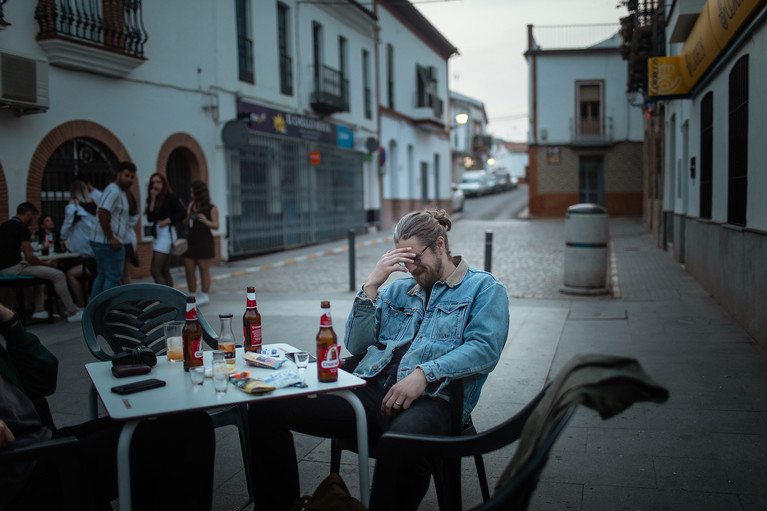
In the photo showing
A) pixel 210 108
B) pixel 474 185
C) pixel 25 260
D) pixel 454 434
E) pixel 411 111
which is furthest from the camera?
pixel 474 185

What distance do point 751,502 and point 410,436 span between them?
1.94m

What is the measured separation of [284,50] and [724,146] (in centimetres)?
1292

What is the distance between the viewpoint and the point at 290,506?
284 centimetres

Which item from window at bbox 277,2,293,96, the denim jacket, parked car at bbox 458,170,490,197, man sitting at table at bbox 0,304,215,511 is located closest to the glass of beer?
man sitting at table at bbox 0,304,215,511

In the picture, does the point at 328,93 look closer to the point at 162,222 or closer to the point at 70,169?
the point at 70,169

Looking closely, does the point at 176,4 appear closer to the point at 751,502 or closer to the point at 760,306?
the point at 760,306

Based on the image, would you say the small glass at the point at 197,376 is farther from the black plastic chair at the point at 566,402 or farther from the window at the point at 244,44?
the window at the point at 244,44

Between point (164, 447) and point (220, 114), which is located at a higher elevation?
point (220, 114)

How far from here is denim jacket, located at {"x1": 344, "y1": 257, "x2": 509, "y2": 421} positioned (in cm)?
288

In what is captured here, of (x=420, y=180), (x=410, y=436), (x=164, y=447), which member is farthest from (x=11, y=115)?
(x=420, y=180)

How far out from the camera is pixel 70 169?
1127 cm

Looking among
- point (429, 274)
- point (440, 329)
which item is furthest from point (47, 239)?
point (440, 329)

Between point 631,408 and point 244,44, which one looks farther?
point 244,44

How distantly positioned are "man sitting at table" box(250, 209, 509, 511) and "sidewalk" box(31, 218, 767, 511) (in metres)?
0.70
